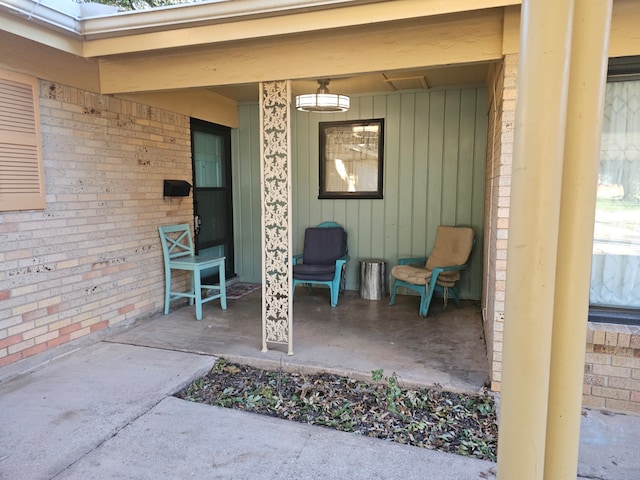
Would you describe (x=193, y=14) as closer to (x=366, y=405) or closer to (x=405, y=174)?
(x=366, y=405)

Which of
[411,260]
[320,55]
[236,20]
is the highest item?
[236,20]

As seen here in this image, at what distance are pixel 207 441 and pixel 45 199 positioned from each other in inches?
86.8

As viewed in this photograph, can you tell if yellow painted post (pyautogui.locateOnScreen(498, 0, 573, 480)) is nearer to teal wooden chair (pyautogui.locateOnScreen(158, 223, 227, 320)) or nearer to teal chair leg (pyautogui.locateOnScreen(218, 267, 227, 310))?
teal wooden chair (pyautogui.locateOnScreen(158, 223, 227, 320))

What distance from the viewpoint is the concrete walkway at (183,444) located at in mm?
2027

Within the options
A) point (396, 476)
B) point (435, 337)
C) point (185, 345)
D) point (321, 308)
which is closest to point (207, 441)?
point (396, 476)

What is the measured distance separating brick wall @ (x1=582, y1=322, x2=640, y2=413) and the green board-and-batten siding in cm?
233

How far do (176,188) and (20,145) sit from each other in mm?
1573

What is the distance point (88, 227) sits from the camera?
3566 mm

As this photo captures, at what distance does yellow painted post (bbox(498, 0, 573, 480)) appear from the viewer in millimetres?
742

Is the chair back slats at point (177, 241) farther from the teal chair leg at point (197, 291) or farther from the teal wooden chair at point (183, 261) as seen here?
the teal chair leg at point (197, 291)

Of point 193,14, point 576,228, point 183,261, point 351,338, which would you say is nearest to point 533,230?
point 576,228

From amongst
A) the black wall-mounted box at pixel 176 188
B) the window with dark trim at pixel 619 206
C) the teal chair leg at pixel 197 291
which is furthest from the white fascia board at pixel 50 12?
the window with dark trim at pixel 619 206

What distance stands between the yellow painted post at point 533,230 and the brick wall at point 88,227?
3279 millimetres

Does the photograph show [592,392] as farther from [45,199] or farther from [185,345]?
[45,199]
